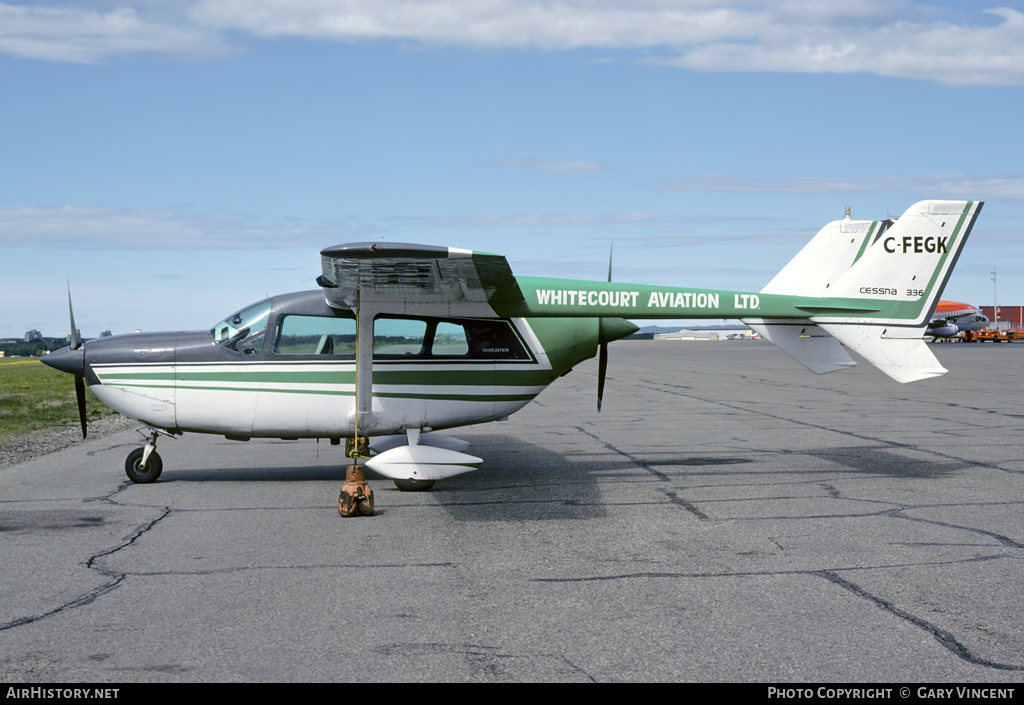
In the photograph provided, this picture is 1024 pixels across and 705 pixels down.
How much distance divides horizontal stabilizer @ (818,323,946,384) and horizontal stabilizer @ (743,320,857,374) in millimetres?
309

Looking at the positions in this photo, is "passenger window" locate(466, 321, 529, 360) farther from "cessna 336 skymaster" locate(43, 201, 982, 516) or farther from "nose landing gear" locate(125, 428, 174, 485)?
"nose landing gear" locate(125, 428, 174, 485)

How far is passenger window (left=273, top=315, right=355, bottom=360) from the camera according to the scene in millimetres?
9406

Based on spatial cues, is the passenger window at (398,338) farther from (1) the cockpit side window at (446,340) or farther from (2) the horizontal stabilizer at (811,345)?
(2) the horizontal stabilizer at (811,345)

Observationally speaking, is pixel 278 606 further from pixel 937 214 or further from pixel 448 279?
pixel 937 214

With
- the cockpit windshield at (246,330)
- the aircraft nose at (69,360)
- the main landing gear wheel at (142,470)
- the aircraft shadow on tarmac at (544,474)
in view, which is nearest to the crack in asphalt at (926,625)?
the aircraft shadow on tarmac at (544,474)

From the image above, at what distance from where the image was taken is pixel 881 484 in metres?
9.05

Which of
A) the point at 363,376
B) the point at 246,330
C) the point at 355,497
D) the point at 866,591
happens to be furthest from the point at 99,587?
the point at 866,591

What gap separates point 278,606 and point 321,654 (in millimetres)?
927

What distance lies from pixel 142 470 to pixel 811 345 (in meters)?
7.94

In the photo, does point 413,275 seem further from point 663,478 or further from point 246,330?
point 663,478

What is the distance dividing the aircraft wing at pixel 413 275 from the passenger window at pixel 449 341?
0.34 metres

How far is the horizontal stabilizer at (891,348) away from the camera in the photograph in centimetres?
1009

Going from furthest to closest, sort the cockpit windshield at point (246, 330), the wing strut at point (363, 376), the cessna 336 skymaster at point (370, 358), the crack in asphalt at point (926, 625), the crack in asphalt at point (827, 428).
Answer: the crack in asphalt at point (827, 428) → the cockpit windshield at point (246, 330) → the cessna 336 skymaster at point (370, 358) → the wing strut at point (363, 376) → the crack in asphalt at point (926, 625)
